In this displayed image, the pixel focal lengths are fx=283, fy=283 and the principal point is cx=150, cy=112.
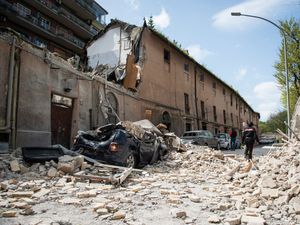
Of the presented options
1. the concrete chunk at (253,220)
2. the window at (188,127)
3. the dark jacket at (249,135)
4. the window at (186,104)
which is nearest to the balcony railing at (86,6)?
the window at (186,104)

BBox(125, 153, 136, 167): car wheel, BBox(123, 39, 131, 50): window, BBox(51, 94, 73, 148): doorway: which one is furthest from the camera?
BBox(123, 39, 131, 50): window

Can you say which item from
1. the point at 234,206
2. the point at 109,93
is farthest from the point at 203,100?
the point at 234,206

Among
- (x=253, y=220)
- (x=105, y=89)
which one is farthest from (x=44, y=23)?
(x=253, y=220)

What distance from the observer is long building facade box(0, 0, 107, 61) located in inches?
1105

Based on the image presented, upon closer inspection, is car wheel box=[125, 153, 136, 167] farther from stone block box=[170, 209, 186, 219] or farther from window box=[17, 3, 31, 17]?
window box=[17, 3, 31, 17]

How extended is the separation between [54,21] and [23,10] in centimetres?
481

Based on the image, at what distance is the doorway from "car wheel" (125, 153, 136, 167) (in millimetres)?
4278

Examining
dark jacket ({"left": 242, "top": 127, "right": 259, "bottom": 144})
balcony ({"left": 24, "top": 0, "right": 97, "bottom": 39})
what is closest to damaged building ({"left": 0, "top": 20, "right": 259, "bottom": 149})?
dark jacket ({"left": 242, "top": 127, "right": 259, "bottom": 144})

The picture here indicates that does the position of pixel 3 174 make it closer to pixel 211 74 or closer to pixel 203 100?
pixel 203 100

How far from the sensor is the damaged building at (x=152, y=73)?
18781 mm

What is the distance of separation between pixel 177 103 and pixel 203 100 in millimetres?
6500

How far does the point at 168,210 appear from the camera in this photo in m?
4.61

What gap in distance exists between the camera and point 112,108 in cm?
1505

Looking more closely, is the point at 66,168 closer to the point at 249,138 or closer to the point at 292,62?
the point at 249,138
